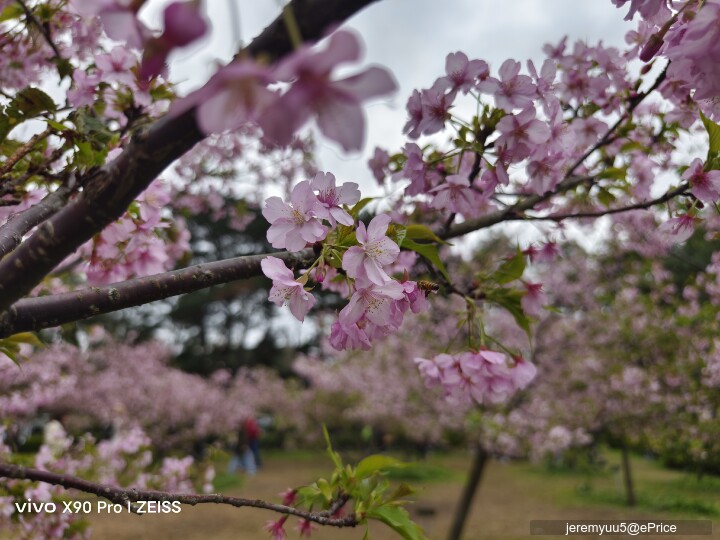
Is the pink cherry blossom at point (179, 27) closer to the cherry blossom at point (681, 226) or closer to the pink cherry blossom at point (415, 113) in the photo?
the pink cherry blossom at point (415, 113)

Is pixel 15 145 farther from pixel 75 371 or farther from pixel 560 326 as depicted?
pixel 75 371

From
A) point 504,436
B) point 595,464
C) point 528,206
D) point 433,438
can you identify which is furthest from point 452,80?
point 595,464

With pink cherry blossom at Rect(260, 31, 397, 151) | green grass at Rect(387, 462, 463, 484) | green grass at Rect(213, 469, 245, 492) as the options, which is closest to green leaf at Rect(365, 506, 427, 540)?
pink cherry blossom at Rect(260, 31, 397, 151)

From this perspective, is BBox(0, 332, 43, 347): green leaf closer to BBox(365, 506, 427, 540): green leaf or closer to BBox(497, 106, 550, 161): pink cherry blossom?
BBox(365, 506, 427, 540): green leaf

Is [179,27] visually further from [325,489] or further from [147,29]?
[325,489]

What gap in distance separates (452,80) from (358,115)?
895 millimetres

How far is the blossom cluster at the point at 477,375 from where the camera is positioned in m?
1.44

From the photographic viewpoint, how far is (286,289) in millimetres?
1063

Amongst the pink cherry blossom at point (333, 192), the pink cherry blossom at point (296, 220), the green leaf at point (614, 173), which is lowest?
the pink cherry blossom at point (296, 220)

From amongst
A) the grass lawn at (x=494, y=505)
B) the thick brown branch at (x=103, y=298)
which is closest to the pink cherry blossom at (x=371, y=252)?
the thick brown branch at (x=103, y=298)

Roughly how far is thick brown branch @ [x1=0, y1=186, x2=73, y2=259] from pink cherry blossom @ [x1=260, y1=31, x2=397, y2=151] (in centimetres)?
74

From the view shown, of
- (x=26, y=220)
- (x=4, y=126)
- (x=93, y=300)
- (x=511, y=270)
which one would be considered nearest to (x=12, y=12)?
(x=4, y=126)

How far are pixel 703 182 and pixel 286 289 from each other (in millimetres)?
988

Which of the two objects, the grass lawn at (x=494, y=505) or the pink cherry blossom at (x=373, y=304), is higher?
the pink cherry blossom at (x=373, y=304)
